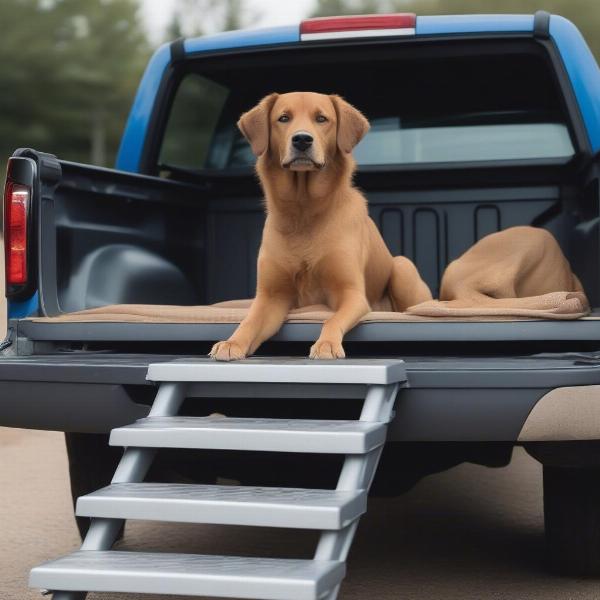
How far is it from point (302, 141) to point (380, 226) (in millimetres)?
1259

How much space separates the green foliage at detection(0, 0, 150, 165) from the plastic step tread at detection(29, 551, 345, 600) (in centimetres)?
3293

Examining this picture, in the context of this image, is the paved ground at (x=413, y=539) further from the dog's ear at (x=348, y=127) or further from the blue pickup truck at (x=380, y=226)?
the dog's ear at (x=348, y=127)

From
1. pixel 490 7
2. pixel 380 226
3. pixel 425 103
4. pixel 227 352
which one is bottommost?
pixel 227 352

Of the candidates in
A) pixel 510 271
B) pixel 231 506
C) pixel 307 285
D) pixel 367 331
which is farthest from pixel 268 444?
pixel 510 271

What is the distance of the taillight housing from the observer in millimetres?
3613

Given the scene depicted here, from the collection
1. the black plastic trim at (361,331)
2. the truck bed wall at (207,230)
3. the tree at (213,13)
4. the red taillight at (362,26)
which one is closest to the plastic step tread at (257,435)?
the black plastic trim at (361,331)

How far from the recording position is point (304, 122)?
3922 mm

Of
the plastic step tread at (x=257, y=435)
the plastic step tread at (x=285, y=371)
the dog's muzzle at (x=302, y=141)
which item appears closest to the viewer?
the plastic step tread at (x=257, y=435)

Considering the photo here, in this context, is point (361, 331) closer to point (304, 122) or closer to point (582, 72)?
point (304, 122)

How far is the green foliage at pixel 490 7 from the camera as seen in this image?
4281cm

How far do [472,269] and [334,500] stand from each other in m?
1.82

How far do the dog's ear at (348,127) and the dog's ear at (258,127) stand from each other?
0.28 m

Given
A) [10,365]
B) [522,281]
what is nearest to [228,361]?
[10,365]

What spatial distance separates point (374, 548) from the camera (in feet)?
13.8
